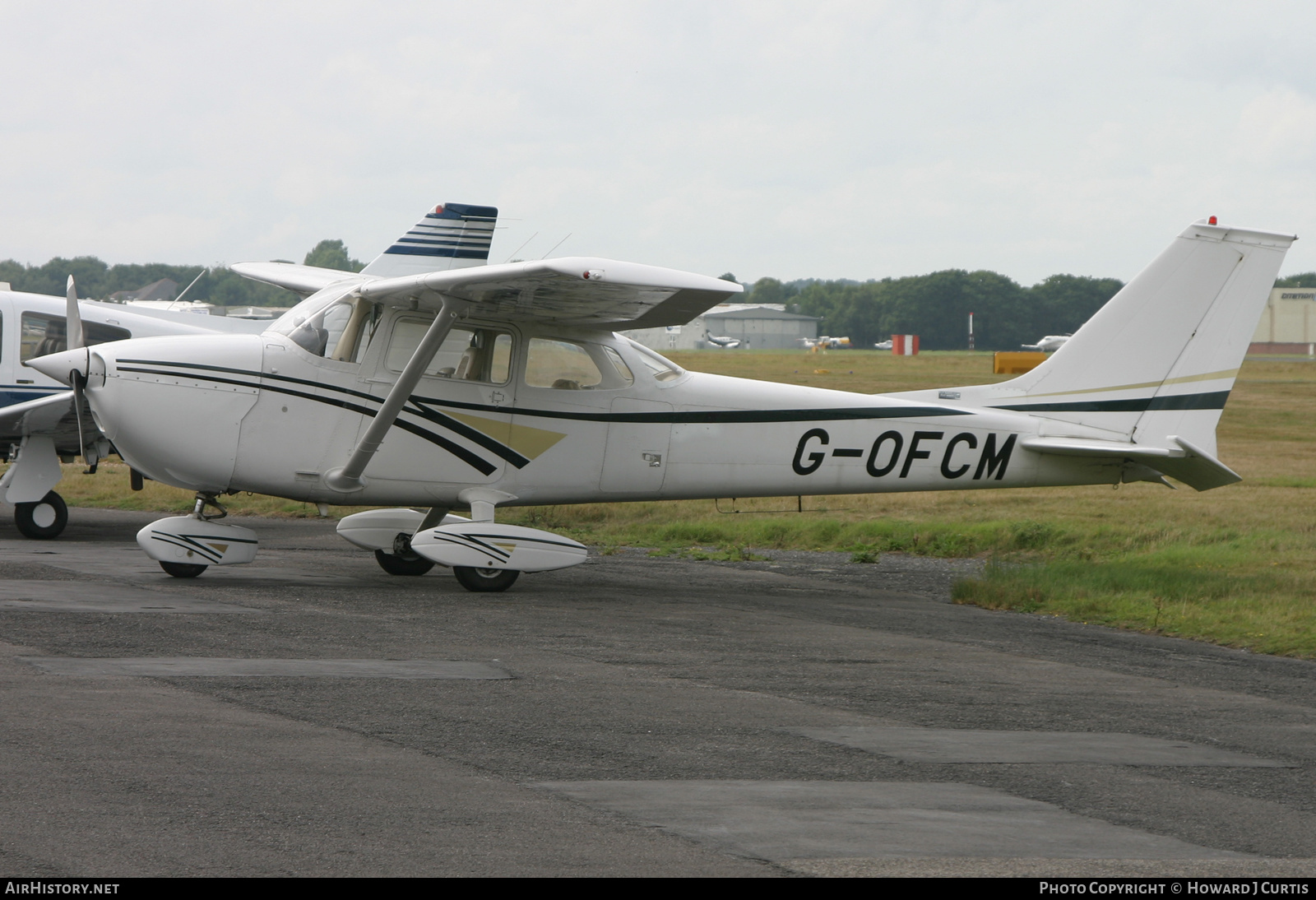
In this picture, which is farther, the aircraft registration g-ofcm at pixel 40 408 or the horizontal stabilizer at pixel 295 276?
the horizontal stabilizer at pixel 295 276

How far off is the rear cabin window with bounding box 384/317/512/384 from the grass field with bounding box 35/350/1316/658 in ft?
13.8

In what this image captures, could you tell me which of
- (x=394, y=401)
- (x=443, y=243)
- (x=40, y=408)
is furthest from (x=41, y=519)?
(x=443, y=243)

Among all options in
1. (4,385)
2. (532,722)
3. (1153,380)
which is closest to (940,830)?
(532,722)

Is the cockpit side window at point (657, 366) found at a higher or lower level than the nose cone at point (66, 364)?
higher

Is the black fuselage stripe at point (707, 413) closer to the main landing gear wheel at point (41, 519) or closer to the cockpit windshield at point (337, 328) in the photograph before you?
the cockpit windshield at point (337, 328)

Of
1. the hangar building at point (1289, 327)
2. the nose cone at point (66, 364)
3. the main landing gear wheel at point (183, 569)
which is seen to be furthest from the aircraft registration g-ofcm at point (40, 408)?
the hangar building at point (1289, 327)

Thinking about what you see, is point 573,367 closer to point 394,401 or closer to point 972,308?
point 394,401

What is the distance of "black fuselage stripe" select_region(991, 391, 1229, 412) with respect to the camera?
11953 millimetres

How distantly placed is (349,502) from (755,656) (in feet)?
13.7

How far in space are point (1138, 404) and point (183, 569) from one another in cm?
847

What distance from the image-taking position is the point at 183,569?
1091 centimetres

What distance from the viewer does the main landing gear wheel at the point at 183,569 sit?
426 inches

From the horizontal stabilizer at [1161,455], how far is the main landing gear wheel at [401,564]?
5.57m

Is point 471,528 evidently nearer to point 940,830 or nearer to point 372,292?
point 372,292
